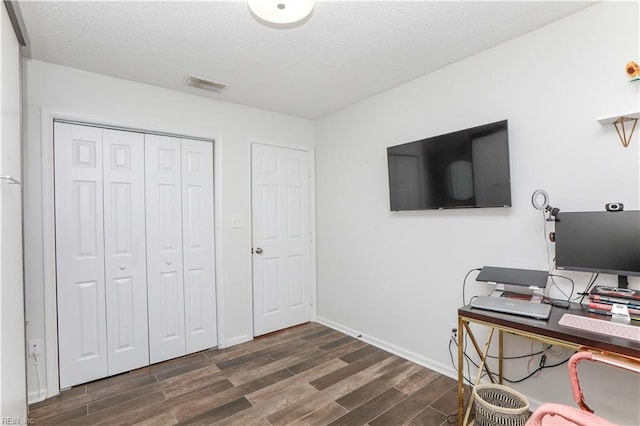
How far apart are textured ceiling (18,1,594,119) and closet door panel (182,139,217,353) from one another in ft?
2.33

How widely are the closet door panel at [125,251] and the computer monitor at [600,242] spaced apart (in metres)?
3.19

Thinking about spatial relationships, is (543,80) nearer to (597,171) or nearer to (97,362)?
(597,171)

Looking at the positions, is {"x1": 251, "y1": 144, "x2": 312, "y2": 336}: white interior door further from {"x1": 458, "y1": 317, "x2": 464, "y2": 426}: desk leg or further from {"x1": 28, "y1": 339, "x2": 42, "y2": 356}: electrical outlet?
{"x1": 458, "y1": 317, "x2": 464, "y2": 426}: desk leg

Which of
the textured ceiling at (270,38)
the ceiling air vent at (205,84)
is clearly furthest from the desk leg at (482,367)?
the ceiling air vent at (205,84)

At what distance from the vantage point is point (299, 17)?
1.75 m

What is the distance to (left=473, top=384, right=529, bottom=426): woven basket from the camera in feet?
5.60

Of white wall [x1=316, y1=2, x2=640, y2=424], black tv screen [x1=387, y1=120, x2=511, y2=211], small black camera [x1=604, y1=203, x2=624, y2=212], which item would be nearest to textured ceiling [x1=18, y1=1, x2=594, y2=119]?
white wall [x1=316, y1=2, x2=640, y2=424]

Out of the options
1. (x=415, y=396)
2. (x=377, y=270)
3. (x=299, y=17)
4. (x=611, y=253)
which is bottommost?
(x=415, y=396)

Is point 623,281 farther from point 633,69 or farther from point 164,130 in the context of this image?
point 164,130

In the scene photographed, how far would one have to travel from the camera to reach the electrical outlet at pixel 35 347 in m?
2.29

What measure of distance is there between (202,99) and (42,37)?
1.26 meters

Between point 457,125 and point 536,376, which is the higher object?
point 457,125

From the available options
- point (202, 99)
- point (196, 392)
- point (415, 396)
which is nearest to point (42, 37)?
point (202, 99)

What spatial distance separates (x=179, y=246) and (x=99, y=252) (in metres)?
0.63
